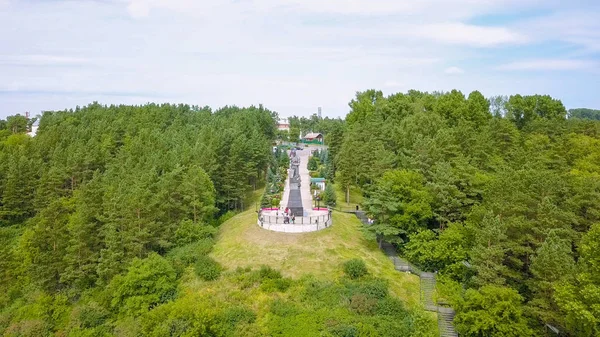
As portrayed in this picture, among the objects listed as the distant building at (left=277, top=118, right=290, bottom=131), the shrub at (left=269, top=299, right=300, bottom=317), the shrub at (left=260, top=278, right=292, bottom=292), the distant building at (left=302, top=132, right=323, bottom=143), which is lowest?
the shrub at (left=269, top=299, right=300, bottom=317)

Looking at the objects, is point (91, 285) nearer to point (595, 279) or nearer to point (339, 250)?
point (339, 250)

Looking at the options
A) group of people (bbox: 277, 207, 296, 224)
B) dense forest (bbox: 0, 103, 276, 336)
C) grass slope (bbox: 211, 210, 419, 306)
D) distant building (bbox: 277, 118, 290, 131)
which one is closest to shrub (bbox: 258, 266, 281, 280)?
grass slope (bbox: 211, 210, 419, 306)

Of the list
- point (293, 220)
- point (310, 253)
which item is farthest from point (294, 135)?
point (310, 253)

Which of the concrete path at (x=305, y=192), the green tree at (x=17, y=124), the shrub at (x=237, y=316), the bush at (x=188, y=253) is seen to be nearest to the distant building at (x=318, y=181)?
the concrete path at (x=305, y=192)

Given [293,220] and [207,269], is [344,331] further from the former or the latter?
[293,220]

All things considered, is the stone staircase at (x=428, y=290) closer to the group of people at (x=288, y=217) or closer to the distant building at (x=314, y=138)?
the group of people at (x=288, y=217)

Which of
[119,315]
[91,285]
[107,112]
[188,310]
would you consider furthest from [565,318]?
[107,112]

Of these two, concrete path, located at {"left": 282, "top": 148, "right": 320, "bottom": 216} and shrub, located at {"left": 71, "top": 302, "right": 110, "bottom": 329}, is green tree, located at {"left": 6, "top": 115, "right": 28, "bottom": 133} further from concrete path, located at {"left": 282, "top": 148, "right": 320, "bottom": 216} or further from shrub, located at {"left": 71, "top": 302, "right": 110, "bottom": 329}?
shrub, located at {"left": 71, "top": 302, "right": 110, "bottom": 329}
